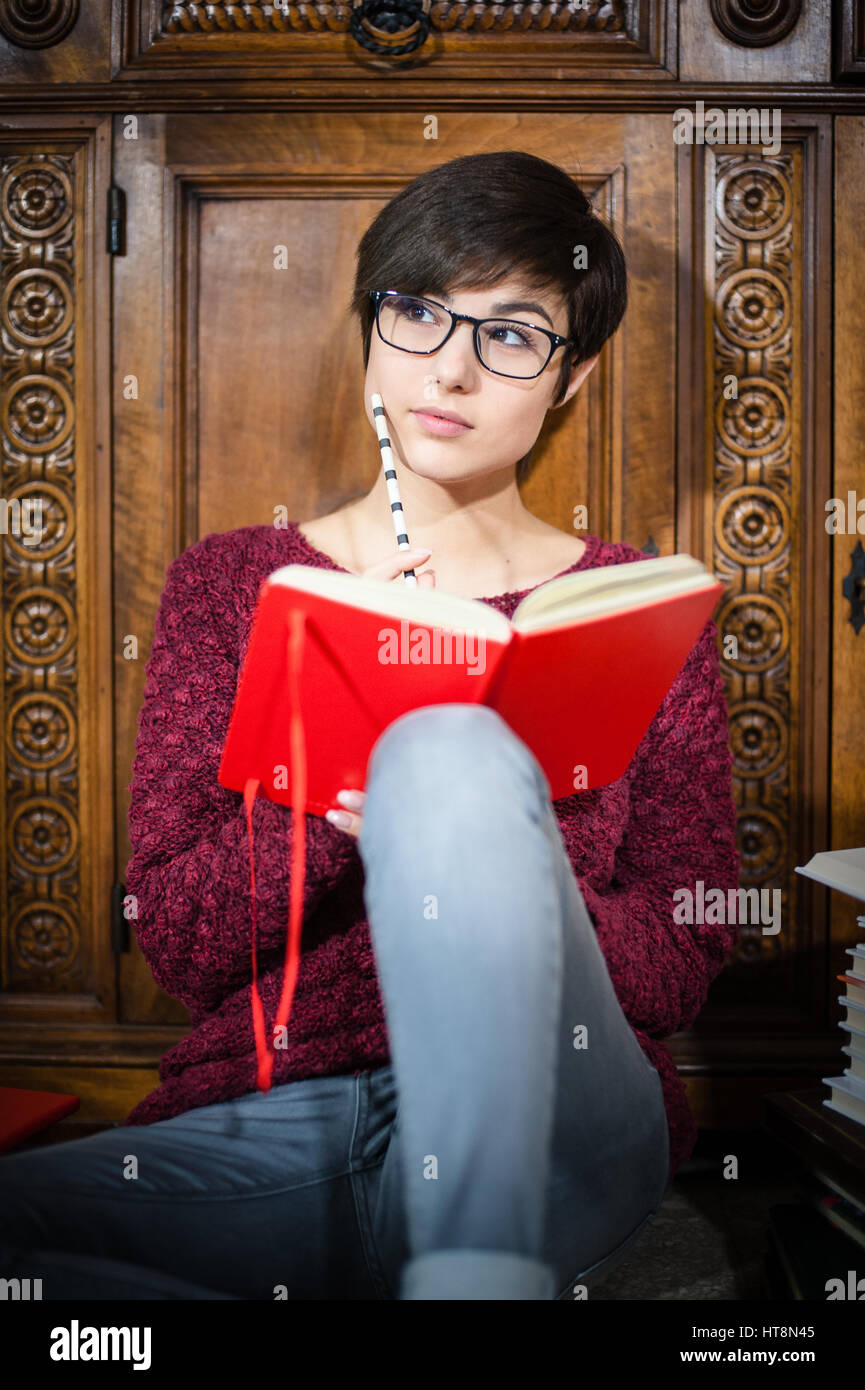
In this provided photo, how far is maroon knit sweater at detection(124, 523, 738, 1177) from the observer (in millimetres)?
883

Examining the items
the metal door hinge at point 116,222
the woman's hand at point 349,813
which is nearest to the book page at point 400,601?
the woman's hand at point 349,813

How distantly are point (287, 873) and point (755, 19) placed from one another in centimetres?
131

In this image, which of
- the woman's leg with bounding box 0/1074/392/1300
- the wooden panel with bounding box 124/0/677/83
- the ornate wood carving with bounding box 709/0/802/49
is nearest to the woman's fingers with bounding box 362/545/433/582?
the woman's leg with bounding box 0/1074/392/1300

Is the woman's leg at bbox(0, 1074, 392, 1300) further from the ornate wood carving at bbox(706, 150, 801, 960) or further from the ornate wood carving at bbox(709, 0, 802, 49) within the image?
the ornate wood carving at bbox(709, 0, 802, 49)

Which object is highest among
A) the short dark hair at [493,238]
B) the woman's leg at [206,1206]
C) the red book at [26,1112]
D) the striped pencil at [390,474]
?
the short dark hair at [493,238]

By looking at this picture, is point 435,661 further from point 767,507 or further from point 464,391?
point 767,507

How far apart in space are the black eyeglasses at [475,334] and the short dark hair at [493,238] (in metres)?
0.02

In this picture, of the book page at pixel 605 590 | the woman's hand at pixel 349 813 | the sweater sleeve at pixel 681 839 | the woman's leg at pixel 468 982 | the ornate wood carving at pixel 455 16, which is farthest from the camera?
the ornate wood carving at pixel 455 16

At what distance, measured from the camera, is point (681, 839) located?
3.51ft

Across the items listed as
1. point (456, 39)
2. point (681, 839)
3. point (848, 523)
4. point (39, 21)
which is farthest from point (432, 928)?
point (39, 21)

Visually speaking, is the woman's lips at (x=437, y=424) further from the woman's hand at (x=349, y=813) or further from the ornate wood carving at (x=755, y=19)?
the ornate wood carving at (x=755, y=19)

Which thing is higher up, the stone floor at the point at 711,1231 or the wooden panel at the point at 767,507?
the wooden panel at the point at 767,507

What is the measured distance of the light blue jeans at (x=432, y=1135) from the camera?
0.56m

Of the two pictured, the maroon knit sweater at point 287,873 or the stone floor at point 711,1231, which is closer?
the maroon knit sweater at point 287,873
